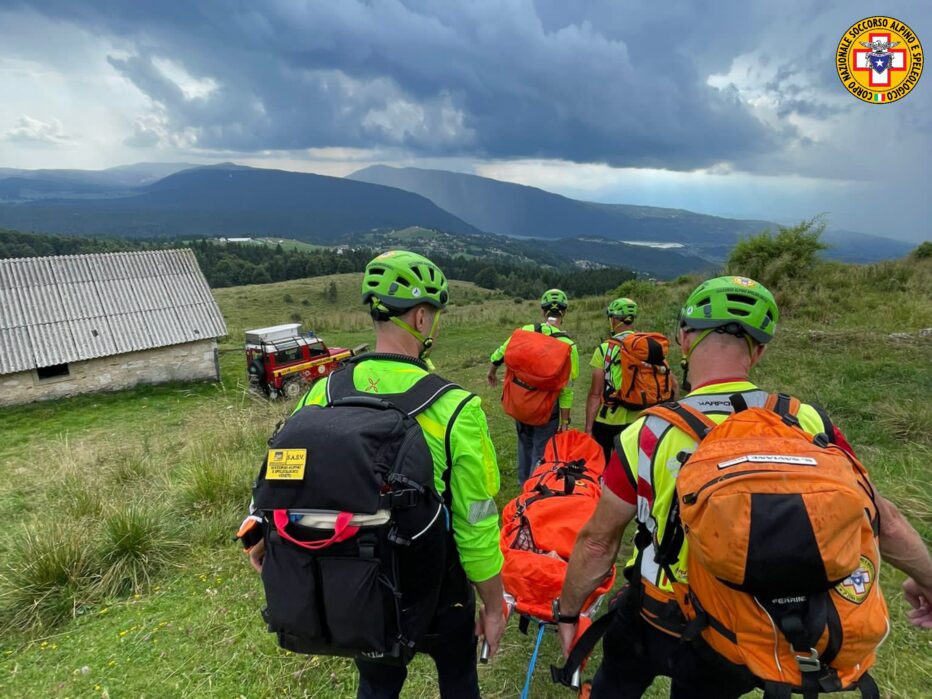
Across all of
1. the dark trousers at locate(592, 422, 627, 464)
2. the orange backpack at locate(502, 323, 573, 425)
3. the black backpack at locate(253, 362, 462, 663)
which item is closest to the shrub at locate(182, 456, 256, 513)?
the orange backpack at locate(502, 323, 573, 425)

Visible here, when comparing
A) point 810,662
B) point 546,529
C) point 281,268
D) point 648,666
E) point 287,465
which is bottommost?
point 281,268

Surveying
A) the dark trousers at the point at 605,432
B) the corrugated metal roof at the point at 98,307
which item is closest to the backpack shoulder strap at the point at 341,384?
the dark trousers at the point at 605,432

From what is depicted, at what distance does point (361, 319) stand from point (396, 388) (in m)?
32.8

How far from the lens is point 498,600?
2.31 m

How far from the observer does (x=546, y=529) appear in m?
3.46

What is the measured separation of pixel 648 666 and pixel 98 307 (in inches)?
826

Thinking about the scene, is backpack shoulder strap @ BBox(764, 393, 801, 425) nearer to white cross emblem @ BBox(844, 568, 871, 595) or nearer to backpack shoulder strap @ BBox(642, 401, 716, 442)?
backpack shoulder strap @ BBox(642, 401, 716, 442)

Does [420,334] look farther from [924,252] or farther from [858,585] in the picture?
[924,252]

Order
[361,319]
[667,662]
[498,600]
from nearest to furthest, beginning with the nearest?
[667,662], [498,600], [361,319]

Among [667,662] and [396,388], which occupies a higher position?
[396,388]

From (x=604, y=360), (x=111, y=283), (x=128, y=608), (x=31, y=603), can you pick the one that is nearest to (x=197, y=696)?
(x=128, y=608)

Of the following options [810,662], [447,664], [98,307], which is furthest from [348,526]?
[98,307]

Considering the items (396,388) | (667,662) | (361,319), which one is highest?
(396,388)

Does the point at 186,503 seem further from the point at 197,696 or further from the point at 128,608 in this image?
the point at 197,696
